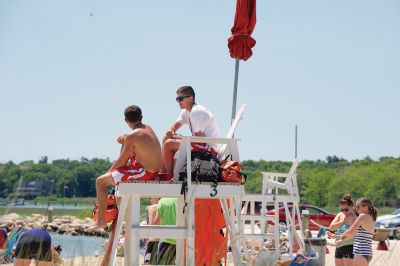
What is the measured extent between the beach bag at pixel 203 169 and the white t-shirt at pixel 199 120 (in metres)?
0.57

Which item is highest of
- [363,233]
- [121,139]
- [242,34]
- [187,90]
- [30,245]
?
[242,34]

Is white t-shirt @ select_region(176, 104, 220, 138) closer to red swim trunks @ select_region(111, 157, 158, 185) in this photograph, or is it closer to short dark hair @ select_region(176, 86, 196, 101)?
short dark hair @ select_region(176, 86, 196, 101)

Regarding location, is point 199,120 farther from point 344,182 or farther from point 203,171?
point 344,182

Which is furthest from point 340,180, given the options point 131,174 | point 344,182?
point 131,174

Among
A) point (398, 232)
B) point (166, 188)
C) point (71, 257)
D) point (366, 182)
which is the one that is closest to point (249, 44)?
point (166, 188)

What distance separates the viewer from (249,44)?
6.57 metres

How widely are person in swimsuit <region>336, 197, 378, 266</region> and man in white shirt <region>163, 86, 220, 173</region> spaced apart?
2.50m

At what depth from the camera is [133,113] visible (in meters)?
5.07

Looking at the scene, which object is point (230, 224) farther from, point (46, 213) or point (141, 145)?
point (46, 213)

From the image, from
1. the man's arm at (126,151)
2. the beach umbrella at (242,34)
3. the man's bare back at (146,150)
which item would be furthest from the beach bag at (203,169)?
the beach umbrella at (242,34)

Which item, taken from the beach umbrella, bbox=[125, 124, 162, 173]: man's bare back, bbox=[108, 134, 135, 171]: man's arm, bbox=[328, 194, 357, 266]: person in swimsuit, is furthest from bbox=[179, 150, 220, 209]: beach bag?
bbox=[328, 194, 357, 266]: person in swimsuit

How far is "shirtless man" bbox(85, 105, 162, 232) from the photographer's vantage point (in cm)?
469

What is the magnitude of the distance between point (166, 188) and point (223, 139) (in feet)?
1.94

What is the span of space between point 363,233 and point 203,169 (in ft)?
10.7
